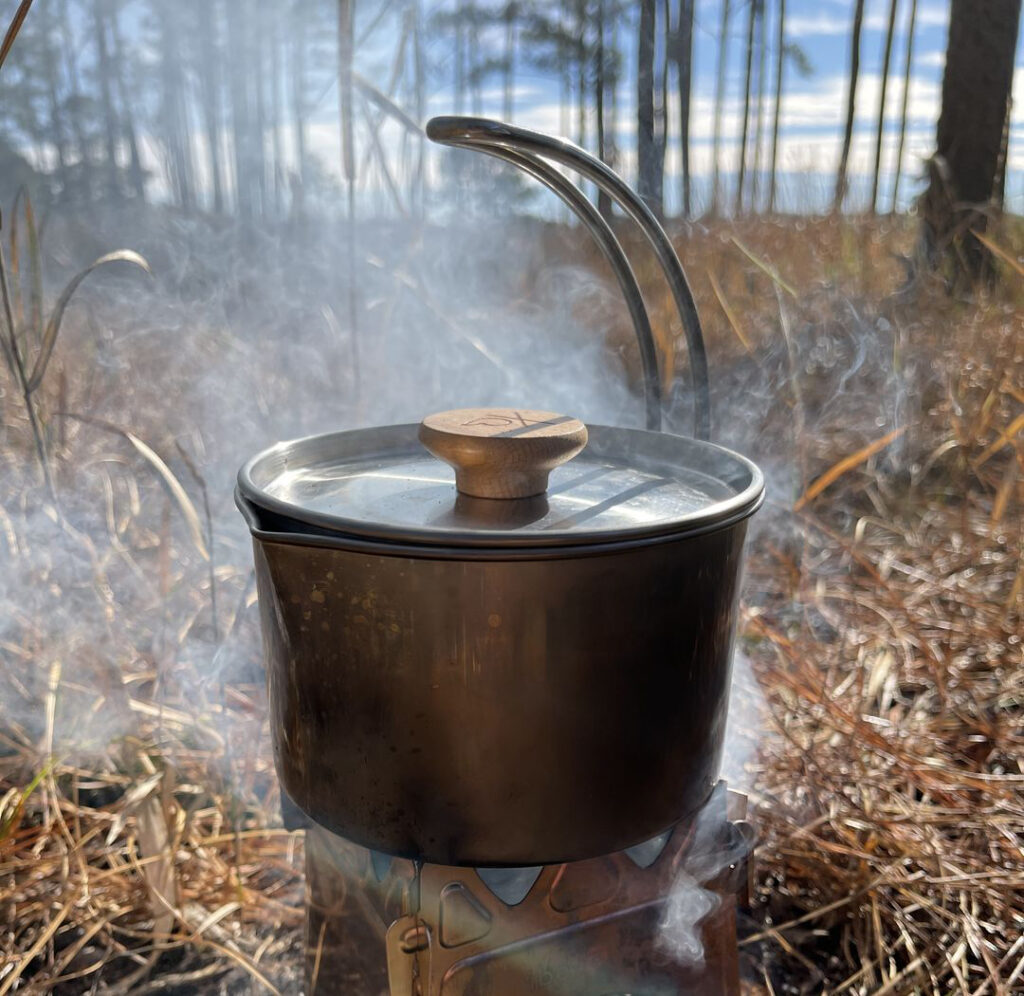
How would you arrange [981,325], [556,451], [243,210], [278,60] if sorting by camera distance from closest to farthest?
[556,451] < [981,325] < [278,60] < [243,210]

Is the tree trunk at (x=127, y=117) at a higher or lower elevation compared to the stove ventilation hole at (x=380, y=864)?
higher

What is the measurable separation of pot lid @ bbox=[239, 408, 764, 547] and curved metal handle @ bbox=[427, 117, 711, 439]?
5.9 inches

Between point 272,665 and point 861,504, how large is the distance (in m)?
3.11

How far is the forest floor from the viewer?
1.77 metres

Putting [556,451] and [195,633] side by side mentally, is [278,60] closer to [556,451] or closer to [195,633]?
[195,633]

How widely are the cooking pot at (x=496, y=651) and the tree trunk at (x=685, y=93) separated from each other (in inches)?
134

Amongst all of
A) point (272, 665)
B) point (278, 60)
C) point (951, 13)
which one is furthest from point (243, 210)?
point (272, 665)

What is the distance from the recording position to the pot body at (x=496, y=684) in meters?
0.92

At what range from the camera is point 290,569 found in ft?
3.22

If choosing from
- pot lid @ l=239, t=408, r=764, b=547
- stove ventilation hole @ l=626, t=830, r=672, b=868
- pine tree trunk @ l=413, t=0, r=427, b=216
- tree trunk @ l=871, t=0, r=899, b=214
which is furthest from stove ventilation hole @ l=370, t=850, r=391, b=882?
tree trunk @ l=871, t=0, r=899, b=214

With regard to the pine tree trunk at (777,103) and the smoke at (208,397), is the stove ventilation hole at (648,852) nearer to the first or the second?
the smoke at (208,397)

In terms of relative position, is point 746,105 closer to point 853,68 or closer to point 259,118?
point 853,68

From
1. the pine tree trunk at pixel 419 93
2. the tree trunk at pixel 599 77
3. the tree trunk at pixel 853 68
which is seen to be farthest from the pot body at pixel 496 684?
the tree trunk at pixel 853 68

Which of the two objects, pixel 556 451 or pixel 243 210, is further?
pixel 243 210
